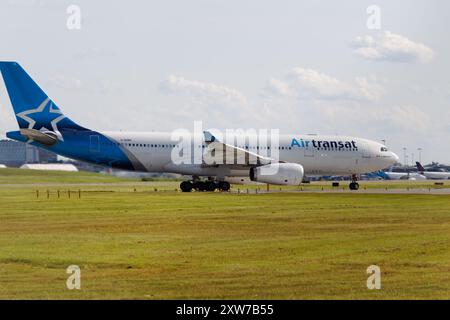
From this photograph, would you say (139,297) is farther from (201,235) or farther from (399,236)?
(399,236)

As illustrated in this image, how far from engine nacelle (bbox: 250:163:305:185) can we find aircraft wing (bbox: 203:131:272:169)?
88.4 inches

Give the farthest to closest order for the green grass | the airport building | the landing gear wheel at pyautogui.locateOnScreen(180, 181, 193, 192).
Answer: the airport building
the green grass
the landing gear wheel at pyautogui.locateOnScreen(180, 181, 193, 192)

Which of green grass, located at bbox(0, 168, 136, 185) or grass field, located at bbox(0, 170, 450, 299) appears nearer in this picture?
grass field, located at bbox(0, 170, 450, 299)

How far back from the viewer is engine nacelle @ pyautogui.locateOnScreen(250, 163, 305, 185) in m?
56.8

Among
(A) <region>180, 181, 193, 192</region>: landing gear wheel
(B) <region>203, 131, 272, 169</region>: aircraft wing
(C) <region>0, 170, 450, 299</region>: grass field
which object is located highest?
(B) <region>203, 131, 272, 169</region>: aircraft wing

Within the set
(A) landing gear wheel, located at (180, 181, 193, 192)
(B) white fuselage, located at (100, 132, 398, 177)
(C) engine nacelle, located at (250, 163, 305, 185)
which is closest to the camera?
(C) engine nacelle, located at (250, 163, 305, 185)

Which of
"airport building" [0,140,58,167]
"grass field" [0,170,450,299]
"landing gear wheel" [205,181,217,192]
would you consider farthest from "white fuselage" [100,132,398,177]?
"airport building" [0,140,58,167]

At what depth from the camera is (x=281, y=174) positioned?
5678 centimetres

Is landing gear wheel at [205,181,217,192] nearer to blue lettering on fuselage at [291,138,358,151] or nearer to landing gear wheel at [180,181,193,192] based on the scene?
landing gear wheel at [180,181,193,192]

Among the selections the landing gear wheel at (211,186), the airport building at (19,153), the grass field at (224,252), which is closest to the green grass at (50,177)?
the landing gear wheel at (211,186)

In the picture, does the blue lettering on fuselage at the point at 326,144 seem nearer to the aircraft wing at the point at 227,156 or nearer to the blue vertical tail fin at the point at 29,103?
the aircraft wing at the point at 227,156

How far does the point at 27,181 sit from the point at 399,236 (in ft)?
237

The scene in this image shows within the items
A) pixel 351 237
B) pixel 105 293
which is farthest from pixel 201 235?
pixel 105 293

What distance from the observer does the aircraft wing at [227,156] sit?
59344 millimetres
